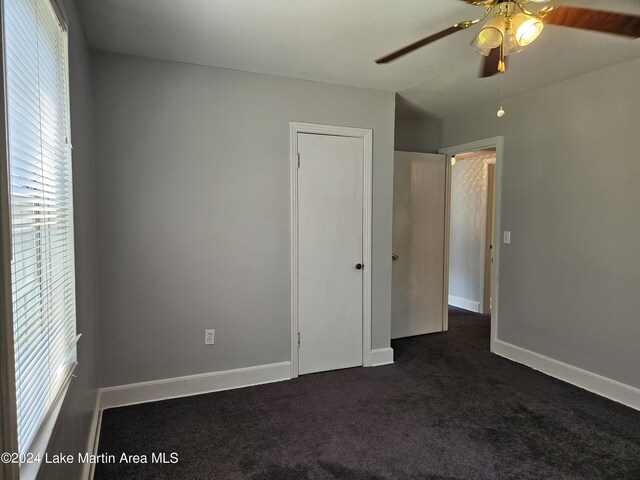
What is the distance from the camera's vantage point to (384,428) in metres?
2.38

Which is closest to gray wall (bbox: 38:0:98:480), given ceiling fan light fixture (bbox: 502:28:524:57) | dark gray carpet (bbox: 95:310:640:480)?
dark gray carpet (bbox: 95:310:640:480)

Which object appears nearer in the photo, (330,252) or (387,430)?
(387,430)

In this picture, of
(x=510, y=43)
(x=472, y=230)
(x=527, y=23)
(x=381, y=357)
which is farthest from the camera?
(x=472, y=230)

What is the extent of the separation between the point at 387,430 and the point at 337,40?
2.44 meters

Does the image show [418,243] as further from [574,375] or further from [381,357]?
[574,375]

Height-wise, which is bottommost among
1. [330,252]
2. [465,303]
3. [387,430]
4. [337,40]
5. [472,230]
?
[387,430]

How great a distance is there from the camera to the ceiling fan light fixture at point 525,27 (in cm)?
152

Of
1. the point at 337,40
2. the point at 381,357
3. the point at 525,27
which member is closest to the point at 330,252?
the point at 381,357

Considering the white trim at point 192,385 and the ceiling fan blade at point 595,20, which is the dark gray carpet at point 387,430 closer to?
the white trim at point 192,385

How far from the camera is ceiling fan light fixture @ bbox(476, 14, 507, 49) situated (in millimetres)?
1542

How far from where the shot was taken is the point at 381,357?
3439mm

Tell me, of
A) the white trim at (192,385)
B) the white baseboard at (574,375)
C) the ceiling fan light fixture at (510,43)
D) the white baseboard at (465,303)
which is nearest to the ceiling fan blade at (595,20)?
the ceiling fan light fixture at (510,43)

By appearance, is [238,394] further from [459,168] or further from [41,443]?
[459,168]

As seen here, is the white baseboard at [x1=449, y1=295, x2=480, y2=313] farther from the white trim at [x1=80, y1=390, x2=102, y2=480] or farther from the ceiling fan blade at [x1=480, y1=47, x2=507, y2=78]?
the white trim at [x1=80, y1=390, x2=102, y2=480]
